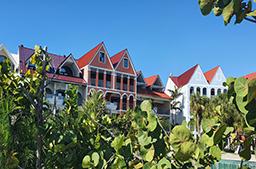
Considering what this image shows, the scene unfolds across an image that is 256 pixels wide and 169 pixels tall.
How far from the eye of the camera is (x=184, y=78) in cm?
4675

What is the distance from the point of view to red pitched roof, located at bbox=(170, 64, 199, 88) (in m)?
45.7

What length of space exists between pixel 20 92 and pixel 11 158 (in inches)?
38.6

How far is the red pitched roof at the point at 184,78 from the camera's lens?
45719mm

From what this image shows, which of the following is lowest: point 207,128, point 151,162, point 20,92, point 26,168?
point 26,168

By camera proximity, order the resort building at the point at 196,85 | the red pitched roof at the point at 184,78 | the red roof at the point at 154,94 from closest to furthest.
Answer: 1. the red roof at the point at 154,94
2. the resort building at the point at 196,85
3. the red pitched roof at the point at 184,78

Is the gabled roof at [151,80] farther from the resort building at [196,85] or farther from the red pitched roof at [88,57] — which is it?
the red pitched roof at [88,57]

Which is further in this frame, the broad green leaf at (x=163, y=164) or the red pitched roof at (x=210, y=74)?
the red pitched roof at (x=210, y=74)

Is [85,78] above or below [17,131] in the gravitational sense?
above

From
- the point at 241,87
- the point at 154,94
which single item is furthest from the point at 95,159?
the point at 154,94

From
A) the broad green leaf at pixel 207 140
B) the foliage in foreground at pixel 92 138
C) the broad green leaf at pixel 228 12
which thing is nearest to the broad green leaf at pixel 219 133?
the foliage in foreground at pixel 92 138

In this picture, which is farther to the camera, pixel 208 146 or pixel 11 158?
pixel 11 158

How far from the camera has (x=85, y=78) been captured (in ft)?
118

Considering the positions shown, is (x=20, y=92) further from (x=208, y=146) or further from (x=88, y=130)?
(x=208, y=146)

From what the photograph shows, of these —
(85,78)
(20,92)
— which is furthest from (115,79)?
(20,92)
